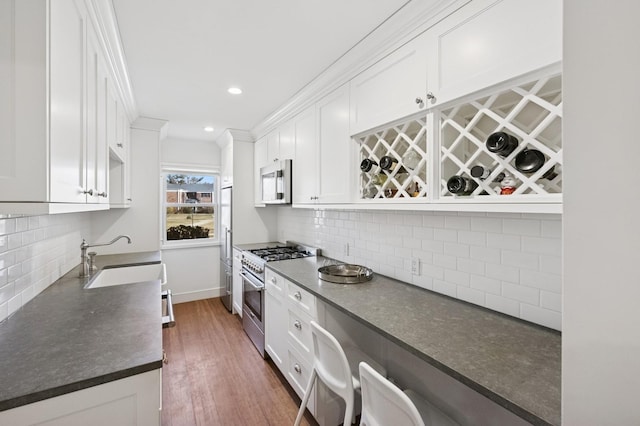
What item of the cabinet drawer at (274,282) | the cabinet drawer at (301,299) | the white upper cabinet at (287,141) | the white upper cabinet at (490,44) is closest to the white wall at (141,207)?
the white upper cabinet at (287,141)

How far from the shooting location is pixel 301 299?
2.00 meters

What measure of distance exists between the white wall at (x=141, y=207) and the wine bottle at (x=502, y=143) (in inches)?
147

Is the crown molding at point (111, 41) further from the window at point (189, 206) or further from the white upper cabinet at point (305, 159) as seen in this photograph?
the window at point (189, 206)

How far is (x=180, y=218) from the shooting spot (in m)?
4.50

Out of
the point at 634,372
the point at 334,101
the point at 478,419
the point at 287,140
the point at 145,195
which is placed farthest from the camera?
the point at 145,195

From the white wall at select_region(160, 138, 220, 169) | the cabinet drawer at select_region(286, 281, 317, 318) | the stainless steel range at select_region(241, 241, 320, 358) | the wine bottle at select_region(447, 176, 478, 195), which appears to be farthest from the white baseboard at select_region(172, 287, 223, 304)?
the wine bottle at select_region(447, 176, 478, 195)

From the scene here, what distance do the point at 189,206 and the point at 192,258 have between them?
83 cm

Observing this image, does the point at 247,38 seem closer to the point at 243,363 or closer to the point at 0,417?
the point at 0,417

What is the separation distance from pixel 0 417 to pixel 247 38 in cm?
199

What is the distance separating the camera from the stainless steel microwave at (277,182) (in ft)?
9.90

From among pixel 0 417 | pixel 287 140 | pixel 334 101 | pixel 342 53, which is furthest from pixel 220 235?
pixel 0 417

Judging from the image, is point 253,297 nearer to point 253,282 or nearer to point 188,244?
point 253,282

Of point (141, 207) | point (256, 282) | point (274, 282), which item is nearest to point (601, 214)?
point (274, 282)

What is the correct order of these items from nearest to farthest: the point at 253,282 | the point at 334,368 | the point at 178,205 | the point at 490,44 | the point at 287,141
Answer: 1. the point at 490,44
2. the point at 334,368
3. the point at 253,282
4. the point at 287,141
5. the point at 178,205
